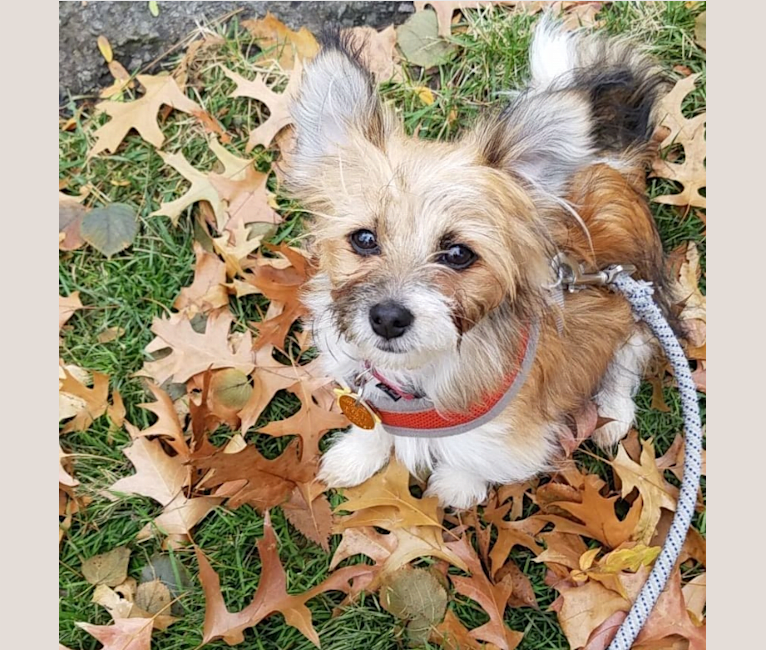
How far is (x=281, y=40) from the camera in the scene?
3.73m

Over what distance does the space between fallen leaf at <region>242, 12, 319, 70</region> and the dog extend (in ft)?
4.59

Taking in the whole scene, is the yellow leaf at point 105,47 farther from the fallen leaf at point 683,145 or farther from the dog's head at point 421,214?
the fallen leaf at point 683,145

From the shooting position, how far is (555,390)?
2.56 metres

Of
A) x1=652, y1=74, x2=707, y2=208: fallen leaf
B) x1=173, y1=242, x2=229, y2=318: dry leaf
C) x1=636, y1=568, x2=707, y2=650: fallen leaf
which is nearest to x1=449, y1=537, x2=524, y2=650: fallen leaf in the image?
x1=636, y1=568, x2=707, y2=650: fallen leaf

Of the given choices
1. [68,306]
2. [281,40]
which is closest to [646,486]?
[68,306]

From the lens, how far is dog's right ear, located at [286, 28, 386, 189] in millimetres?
2088

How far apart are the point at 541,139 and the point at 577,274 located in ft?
1.76

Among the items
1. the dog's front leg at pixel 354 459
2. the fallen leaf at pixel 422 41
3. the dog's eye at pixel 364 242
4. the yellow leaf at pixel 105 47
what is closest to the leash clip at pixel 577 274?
the dog's eye at pixel 364 242

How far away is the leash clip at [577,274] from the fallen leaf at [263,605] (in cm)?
140

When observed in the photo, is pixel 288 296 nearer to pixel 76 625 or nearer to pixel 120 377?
pixel 120 377

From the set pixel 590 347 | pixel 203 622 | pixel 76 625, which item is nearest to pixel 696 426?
pixel 590 347

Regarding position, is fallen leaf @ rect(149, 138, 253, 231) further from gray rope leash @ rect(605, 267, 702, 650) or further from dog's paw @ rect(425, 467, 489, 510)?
gray rope leash @ rect(605, 267, 702, 650)

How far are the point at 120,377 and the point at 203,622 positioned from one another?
3.65 feet

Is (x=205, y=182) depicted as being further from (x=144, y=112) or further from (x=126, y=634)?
(x=126, y=634)
